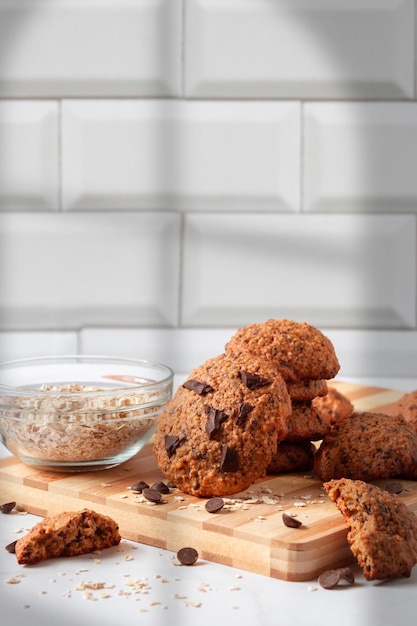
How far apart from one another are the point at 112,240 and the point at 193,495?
3.58 feet

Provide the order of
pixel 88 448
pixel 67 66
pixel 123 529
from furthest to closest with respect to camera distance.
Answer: pixel 67 66
pixel 88 448
pixel 123 529

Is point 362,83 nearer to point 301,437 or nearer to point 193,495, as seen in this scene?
point 301,437

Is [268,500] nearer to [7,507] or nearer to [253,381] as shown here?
[253,381]

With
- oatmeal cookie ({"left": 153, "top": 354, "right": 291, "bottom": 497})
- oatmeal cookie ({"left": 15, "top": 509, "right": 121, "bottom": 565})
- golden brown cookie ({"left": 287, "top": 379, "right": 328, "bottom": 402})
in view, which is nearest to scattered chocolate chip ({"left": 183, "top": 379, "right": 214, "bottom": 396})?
oatmeal cookie ({"left": 153, "top": 354, "right": 291, "bottom": 497})

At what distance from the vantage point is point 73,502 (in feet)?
3.66

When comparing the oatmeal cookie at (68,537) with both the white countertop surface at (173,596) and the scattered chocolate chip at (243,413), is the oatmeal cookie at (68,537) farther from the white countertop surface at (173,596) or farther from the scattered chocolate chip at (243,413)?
the scattered chocolate chip at (243,413)

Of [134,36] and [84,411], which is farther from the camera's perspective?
[134,36]

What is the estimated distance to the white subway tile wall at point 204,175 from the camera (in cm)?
207

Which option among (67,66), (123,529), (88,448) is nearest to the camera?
(123,529)

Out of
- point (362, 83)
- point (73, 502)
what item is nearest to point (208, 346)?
point (362, 83)

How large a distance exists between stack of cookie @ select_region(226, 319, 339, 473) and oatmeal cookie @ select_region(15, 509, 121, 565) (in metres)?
0.26

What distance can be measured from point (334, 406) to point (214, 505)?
414 millimetres

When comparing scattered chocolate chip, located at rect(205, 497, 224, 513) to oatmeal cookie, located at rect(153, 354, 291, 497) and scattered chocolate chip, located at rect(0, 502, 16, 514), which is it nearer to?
oatmeal cookie, located at rect(153, 354, 291, 497)

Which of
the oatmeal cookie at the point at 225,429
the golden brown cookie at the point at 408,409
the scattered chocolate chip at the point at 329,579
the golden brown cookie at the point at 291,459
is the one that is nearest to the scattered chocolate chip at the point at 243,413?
the oatmeal cookie at the point at 225,429
